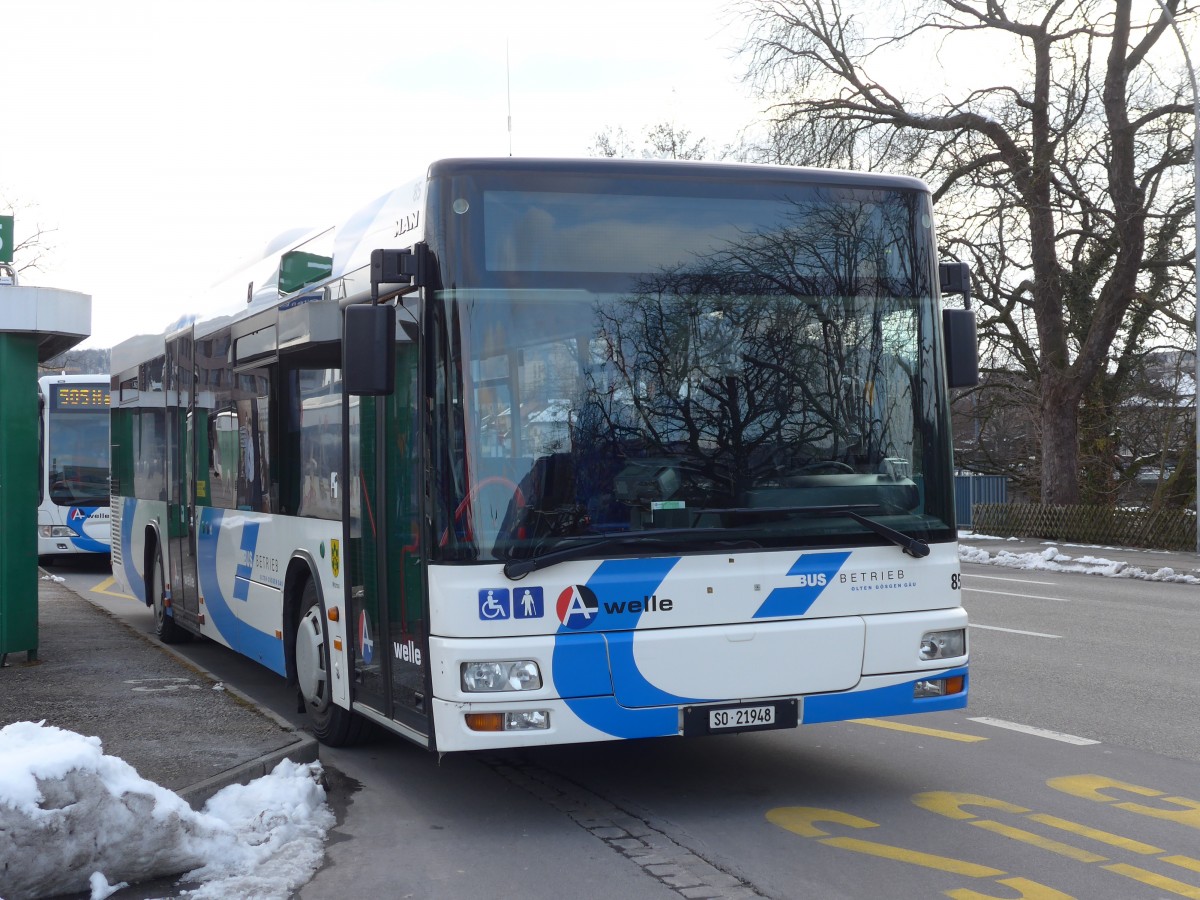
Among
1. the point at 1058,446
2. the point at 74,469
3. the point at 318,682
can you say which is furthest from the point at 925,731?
the point at 1058,446

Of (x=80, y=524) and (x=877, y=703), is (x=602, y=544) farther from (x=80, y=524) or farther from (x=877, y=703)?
(x=80, y=524)

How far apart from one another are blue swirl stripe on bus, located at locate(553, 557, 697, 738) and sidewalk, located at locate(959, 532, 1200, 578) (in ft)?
54.7

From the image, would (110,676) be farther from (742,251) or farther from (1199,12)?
(1199,12)

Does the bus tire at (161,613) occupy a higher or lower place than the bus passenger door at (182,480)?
lower

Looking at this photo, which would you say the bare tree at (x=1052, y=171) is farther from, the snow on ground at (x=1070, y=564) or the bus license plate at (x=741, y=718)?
the bus license plate at (x=741, y=718)

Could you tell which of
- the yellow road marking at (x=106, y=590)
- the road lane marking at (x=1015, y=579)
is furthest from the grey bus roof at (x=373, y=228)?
the road lane marking at (x=1015, y=579)

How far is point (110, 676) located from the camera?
394 inches

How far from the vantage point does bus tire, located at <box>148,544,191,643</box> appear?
1293 cm

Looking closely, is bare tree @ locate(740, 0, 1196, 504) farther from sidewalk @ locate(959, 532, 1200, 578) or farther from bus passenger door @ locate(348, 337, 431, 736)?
bus passenger door @ locate(348, 337, 431, 736)

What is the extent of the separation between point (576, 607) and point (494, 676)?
0.45 m

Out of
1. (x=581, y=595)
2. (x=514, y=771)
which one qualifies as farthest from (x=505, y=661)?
(x=514, y=771)

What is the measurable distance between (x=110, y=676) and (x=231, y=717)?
2333 millimetres

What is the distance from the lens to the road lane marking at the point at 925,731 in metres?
8.10

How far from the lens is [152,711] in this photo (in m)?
8.42
